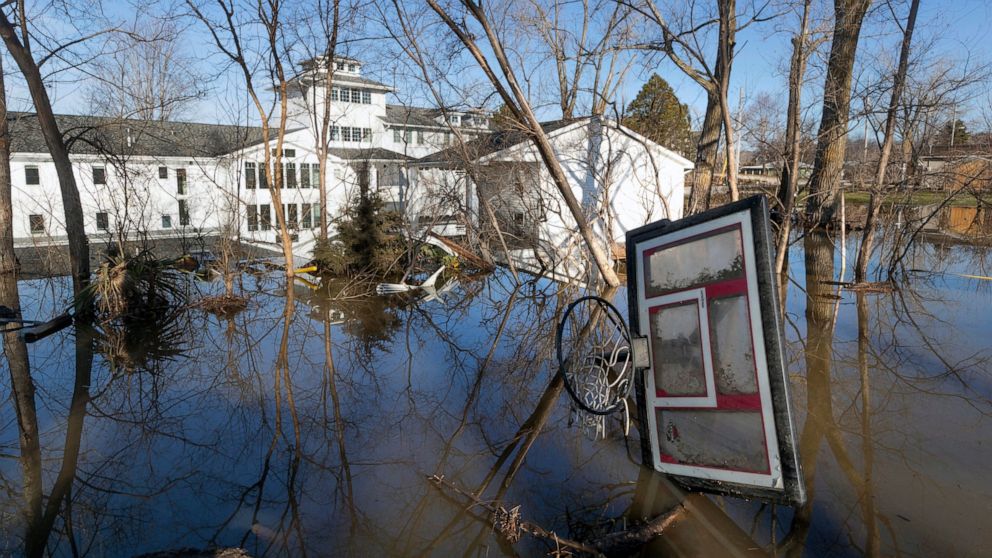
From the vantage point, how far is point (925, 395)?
7.44 meters

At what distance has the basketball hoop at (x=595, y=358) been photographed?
5.12 meters

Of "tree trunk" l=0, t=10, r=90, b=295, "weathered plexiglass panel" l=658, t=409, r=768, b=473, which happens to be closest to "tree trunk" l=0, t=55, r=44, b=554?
"tree trunk" l=0, t=10, r=90, b=295

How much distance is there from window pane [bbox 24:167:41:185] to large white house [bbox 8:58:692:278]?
5cm

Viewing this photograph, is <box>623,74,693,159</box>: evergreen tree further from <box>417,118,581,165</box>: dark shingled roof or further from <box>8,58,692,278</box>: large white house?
<box>417,118,581,165</box>: dark shingled roof

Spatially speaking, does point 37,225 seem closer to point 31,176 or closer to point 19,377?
point 31,176

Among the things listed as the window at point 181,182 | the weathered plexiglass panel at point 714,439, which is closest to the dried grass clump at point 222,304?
the weathered plexiglass panel at point 714,439

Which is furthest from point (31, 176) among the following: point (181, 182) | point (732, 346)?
point (732, 346)

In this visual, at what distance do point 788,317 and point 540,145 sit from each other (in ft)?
17.1

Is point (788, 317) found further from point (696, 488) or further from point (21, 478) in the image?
point (21, 478)

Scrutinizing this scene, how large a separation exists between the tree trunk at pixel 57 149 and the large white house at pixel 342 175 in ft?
1.23

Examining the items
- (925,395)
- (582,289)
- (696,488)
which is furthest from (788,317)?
(696,488)

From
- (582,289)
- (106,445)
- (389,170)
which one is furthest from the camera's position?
(389,170)

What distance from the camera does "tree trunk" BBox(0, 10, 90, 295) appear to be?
488 inches

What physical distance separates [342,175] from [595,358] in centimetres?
3029
